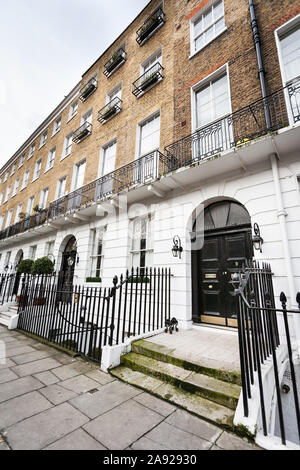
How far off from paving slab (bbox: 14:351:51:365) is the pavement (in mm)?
469

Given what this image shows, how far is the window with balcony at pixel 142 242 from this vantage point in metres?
7.05

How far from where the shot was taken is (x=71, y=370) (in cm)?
360

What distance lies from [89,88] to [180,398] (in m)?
15.3

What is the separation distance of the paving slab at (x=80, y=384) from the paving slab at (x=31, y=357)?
1.35m

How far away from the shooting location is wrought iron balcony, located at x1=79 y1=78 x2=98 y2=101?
12.3 meters

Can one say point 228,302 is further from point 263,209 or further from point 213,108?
point 213,108

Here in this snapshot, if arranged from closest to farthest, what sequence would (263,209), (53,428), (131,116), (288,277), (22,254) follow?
(53,428)
(288,277)
(263,209)
(131,116)
(22,254)

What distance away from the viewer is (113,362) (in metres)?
3.55

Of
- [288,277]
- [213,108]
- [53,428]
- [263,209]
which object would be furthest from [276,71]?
[53,428]

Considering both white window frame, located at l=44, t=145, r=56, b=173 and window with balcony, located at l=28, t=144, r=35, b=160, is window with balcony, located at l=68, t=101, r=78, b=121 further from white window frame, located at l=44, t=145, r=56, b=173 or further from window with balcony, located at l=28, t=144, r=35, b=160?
window with balcony, located at l=28, t=144, r=35, b=160

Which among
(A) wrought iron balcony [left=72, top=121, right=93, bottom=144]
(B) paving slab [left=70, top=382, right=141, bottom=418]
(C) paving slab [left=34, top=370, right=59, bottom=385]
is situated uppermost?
(A) wrought iron balcony [left=72, top=121, right=93, bottom=144]

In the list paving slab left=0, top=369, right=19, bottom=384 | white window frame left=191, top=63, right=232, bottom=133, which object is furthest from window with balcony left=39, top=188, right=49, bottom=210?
paving slab left=0, top=369, right=19, bottom=384

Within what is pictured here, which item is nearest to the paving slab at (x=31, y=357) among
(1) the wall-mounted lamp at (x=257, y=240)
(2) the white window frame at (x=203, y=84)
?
(1) the wall-mounted lamp at (x=257, y=240)

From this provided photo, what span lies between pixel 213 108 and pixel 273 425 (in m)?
7.60
